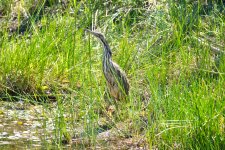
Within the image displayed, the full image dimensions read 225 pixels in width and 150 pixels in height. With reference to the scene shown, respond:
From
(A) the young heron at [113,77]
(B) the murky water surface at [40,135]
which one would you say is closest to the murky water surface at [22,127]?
(B) the murky water surface at [40,135]

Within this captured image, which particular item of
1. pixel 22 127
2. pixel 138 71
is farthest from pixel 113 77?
pixel 22 127

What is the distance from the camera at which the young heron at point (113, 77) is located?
862 centimetres

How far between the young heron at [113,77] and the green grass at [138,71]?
0.14 meters

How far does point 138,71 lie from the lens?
9.24 m

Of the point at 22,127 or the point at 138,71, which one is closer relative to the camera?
the point at 22,127

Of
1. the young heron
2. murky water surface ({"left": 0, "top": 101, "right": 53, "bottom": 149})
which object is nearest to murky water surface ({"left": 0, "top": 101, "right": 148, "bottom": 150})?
murky water surface ({"left": 0, "top": 101, "right": 53, "bottom": 149})

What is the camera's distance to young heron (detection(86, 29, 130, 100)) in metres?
8.62

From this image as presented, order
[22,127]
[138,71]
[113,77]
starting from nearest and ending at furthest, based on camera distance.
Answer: [22,127], [113,77], [138,71]

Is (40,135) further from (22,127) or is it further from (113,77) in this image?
(113,77)

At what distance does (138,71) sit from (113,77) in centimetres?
62

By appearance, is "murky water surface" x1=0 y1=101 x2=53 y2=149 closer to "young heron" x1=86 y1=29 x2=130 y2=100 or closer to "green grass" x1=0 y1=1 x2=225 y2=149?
"green grass" x1=0 y1=1 x2=225 y2=149

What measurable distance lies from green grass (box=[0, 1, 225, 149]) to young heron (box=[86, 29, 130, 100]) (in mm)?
140

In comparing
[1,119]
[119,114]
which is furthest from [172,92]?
[1,119]

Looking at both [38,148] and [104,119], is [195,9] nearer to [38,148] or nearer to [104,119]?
[104,119]
